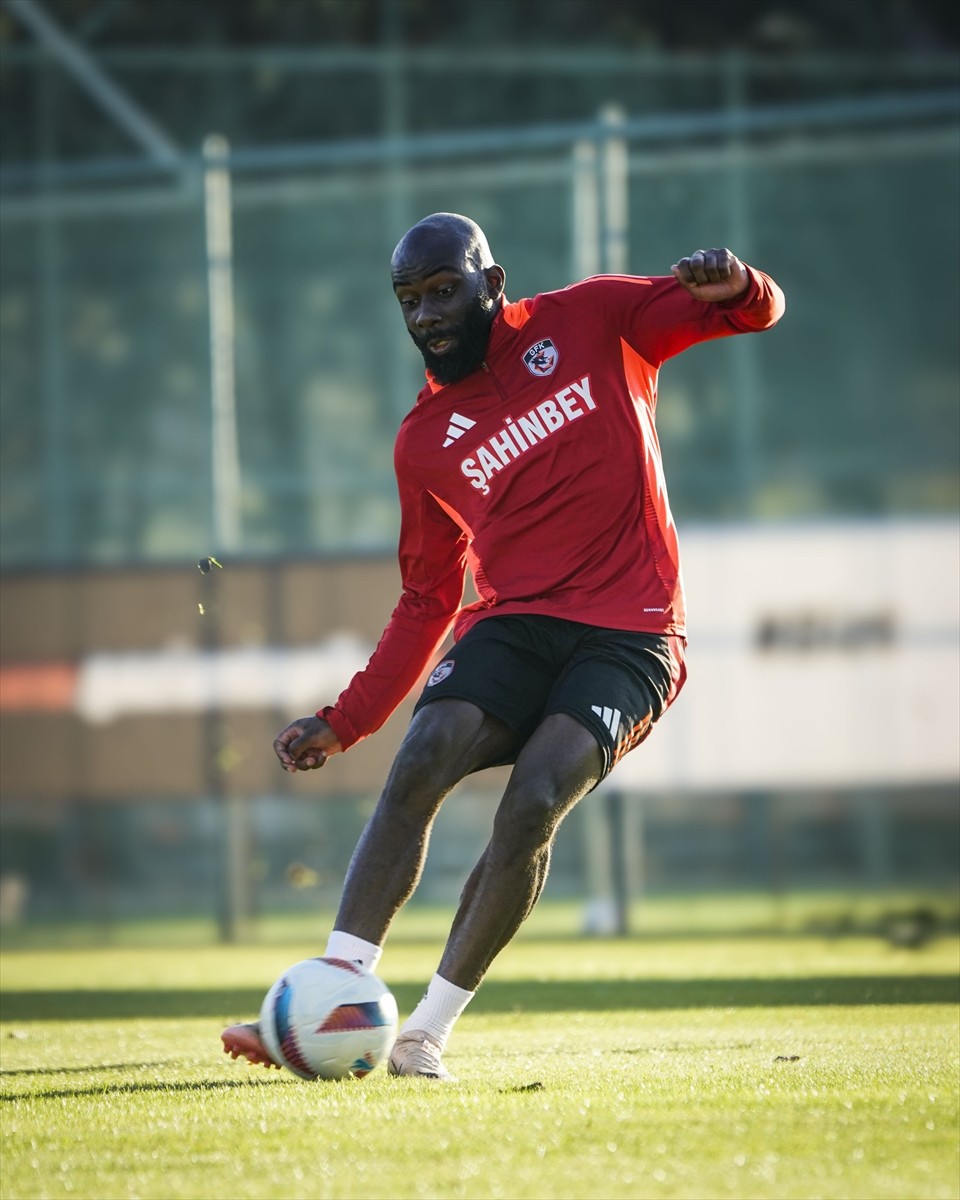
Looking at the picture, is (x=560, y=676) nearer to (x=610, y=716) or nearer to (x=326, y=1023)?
(x=610, y=716)

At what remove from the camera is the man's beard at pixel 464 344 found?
189 inches

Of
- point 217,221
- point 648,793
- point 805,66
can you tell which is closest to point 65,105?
point 217,221

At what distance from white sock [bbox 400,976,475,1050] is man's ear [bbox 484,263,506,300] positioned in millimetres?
1716

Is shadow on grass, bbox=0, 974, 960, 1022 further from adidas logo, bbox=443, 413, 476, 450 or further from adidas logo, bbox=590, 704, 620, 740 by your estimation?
adidas logo, bbox=443, 413, 476, 450

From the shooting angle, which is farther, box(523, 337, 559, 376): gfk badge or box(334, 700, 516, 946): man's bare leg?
box(523, 337, 559, 376): gfk badge

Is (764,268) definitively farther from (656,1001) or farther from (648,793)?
(656,1001)

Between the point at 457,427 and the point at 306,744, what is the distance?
876 millimetres

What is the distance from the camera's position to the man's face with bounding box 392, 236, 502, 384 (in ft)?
15.6

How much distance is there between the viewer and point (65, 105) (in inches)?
654

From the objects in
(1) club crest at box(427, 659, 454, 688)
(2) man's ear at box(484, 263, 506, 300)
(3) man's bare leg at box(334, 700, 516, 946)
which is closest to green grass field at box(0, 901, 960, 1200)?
(3) man's bare leg at box(334, 700, 516, 946)

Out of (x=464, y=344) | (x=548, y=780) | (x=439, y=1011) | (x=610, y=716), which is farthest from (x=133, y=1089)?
(x=464, y=344)

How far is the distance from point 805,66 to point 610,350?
12.8 meters

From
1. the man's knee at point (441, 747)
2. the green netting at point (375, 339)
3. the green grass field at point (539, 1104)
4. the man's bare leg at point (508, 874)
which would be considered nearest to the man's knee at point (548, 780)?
the man's bare leg at point (508, 874)

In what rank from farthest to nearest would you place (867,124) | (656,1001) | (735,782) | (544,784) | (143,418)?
(143,418) → (867,124) → (735,782) → (656,1001) → (544,784)
